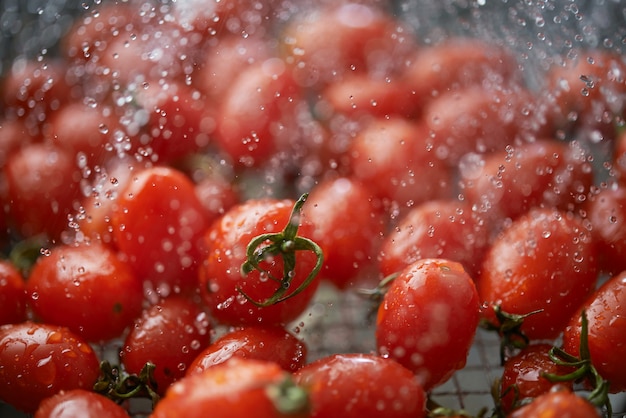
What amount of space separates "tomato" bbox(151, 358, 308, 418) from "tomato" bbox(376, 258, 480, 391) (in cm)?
15

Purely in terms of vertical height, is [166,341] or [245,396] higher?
[245,396]

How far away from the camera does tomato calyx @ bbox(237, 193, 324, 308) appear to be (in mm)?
438

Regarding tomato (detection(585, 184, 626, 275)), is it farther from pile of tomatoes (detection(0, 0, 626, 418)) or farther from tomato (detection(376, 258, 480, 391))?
tomato (detection(376, 258, 480, 391))

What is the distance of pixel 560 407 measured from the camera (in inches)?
15.2

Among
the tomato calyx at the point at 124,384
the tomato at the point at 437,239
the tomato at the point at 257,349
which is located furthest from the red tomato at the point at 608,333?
the tomato calyx at the point at 124,384

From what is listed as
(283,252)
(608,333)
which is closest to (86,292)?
(283,252)

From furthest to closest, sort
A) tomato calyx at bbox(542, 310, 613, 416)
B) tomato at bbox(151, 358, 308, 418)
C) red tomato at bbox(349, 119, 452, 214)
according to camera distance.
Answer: red tomato at bbox(349, 119, 452, 214) < tomato calyx at bbox(542, 310, 613, 416) < tomato at bbox(151, 358, 308, 418)

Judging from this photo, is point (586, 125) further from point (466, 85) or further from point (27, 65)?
point (27, 65)

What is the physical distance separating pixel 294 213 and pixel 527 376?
0.20 m

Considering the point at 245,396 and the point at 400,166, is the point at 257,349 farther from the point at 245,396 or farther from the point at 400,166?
the point at 400,166

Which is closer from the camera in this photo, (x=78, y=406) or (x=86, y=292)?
(x=78, y=406)

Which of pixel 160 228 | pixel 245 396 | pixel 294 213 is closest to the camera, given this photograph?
pixel 245 396

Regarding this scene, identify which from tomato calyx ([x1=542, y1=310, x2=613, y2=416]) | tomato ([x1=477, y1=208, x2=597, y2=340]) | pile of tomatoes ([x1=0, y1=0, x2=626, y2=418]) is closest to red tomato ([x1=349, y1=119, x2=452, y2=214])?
pile of tomatoes ([x1=0, y1=0, x2=626, y2=418])

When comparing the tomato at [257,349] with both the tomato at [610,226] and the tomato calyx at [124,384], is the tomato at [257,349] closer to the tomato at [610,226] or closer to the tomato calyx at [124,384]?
the tomato calyx at [124,384]
